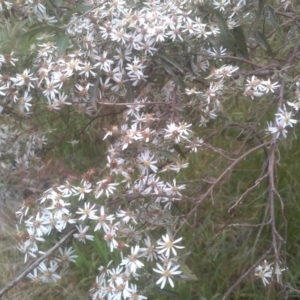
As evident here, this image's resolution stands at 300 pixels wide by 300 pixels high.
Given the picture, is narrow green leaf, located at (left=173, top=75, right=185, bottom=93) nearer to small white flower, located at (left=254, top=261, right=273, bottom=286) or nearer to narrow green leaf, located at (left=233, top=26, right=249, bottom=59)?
narrow green leaf, located at (left=233, top=26, right=249, bottom=59)

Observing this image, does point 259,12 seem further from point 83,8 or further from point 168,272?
point 168,272

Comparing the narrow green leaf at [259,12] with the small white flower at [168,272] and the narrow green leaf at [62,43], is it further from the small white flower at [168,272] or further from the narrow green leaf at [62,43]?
the small white flower at [168,272]

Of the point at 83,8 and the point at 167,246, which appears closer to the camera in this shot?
the point at 167,246

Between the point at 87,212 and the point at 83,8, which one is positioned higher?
the point at 83,8

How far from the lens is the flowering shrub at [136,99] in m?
1.26

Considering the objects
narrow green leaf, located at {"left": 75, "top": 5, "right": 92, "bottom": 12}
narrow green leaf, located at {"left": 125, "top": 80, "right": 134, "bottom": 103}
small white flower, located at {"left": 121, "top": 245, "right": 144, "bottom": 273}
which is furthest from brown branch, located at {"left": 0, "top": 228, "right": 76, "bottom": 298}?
narrow green leaf, located at {"left": 75, "top": 5, "right": 92, "bottom": 12}

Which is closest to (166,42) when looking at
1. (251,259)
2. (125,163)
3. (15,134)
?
(125,163)

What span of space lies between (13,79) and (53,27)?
6.4 inches

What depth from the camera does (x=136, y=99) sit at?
1.50m

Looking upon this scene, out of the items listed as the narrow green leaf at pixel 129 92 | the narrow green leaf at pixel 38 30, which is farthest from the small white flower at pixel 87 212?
the narrow green leaf at pixel 38 30

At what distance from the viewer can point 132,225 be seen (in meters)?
1.29

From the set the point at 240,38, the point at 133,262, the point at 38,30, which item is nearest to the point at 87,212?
the point at 133,262

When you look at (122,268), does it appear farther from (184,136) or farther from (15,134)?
(15,134)

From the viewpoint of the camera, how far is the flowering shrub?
1265 mm
